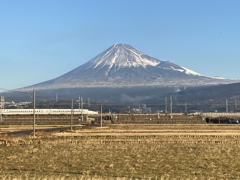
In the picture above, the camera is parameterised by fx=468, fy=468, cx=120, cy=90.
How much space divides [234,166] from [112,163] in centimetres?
463

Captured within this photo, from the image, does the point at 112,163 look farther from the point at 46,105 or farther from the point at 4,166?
the point at 46,105

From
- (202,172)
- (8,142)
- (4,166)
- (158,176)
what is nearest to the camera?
(158,176)

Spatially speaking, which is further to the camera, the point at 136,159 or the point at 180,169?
the point at 136,159

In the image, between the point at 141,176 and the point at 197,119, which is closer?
the point at 141,176

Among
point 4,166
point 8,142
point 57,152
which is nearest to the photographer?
point 4,166

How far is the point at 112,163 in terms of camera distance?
59.7ft

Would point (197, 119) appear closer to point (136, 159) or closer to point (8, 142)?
point (8, 142)

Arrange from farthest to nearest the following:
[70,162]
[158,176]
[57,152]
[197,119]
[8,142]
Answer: [197,119], [8,142], [57,152], [70,162], [158,176]

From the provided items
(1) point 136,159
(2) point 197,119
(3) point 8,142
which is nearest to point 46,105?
(2) point 197,119

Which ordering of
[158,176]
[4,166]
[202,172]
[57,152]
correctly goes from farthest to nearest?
[57,152] → [4,166] → [202,172] → [158,176]

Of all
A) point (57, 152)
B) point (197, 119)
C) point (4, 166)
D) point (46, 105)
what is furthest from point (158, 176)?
point (46, 105)

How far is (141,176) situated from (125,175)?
0.55 meters

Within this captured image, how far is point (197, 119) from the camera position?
95250mm

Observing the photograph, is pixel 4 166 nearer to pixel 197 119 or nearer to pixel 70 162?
pixel 70 162
